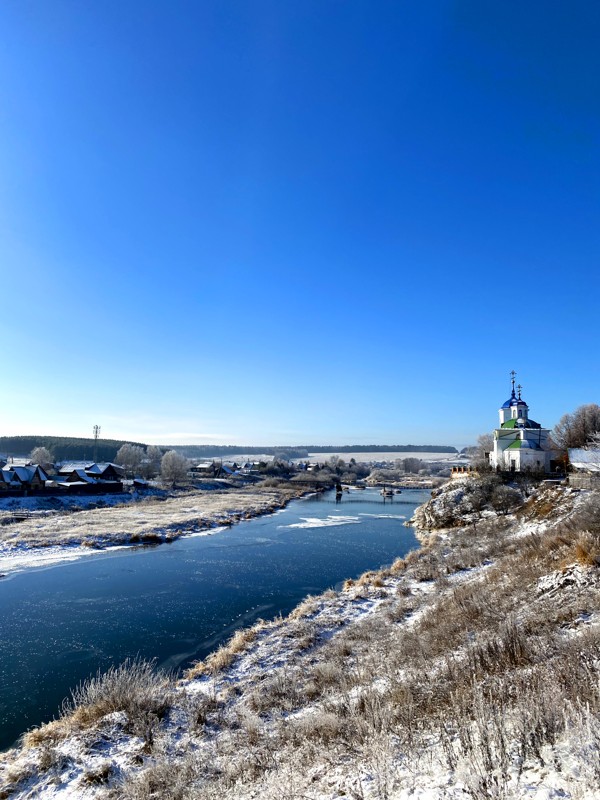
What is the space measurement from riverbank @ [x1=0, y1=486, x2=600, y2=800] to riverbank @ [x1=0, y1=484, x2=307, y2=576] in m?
18.4

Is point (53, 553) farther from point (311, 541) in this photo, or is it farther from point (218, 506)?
point (218, 506)

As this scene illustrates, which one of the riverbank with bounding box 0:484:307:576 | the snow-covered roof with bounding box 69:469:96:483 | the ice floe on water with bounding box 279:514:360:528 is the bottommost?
the ice floe on water with bounding box 279:514:360:528

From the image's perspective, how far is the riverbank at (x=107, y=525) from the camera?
27.9 meters

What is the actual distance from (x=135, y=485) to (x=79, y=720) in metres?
61.9

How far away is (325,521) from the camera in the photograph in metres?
44.3

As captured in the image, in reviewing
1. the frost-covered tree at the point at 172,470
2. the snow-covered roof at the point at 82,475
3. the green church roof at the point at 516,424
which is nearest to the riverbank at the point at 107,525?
the snow-covered roof at the point at 82,475

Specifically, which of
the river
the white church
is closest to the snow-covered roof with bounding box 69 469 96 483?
the river

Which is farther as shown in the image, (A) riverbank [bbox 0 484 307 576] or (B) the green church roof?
(B) the green church roof

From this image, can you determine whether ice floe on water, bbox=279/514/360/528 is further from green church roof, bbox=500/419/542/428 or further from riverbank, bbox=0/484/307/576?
green church roof, bbox=500/419/542/428

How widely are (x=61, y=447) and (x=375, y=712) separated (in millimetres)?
159316

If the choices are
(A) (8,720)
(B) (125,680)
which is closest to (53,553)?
(A) (8,720)

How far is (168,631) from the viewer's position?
50.3 ft

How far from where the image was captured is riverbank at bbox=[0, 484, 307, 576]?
91.4 ft

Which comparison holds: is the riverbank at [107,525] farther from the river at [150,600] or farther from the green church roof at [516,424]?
the green church roof at [516,424]
